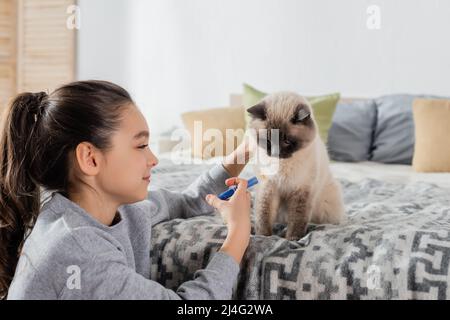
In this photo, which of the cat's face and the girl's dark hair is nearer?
the girl's dark hair

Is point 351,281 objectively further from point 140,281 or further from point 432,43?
point 432,43

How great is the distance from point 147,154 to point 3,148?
0.97 ft

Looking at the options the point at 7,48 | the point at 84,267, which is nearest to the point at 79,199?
the point at 84,267

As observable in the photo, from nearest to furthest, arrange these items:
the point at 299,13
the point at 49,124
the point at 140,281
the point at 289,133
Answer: the point at 140,281 < the point at 49,124 < the point at 289,133 < the point at 299,13

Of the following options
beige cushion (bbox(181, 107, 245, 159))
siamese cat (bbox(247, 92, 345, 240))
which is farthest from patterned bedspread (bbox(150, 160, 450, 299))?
beige cushion (bbox(181, 107, 245, 159))

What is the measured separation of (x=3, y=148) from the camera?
1.05 meters

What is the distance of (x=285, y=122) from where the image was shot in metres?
1.23

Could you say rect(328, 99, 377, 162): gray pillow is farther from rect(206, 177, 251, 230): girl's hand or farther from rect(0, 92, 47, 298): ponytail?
rect(0, 92, 47, 298): ponytail

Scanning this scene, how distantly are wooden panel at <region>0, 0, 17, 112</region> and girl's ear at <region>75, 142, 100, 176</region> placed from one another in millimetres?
3223

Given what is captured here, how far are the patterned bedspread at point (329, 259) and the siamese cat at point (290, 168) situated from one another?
50 mm

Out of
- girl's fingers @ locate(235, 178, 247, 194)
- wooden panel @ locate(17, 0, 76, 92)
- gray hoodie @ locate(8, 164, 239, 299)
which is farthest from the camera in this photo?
wooden panel @ locate(17, 0, 76, 92)

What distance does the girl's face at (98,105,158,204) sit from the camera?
1.03m

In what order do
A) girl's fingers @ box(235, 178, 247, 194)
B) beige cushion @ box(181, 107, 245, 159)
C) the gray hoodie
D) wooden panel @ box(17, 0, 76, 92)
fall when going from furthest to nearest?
wooden panel @ box(17, 0, 76, 92), beige cushion @ box(181, 107, 245, 159), girl's fingers @ box(235, 178, 247, 194), the gray hoodie
